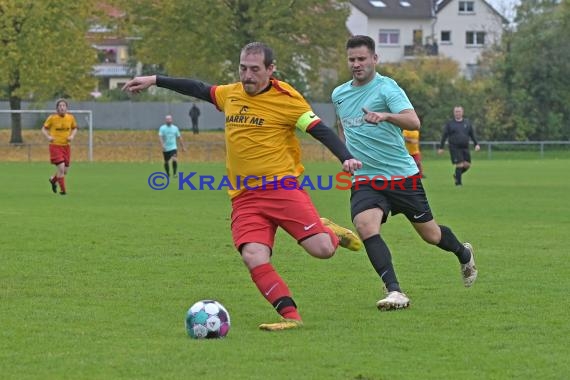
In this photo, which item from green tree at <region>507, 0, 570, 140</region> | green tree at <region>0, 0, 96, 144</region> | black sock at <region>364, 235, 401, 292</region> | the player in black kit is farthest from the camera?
green tree at <region>507, 0, 570, 140</region>

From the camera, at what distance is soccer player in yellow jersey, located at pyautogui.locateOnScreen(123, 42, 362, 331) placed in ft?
26.1

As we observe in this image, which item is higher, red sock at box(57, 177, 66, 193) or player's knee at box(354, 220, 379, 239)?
player's knee at box(354, 220, 379, 239)

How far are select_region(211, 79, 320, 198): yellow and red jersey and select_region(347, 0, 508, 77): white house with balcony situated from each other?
85.4 metres

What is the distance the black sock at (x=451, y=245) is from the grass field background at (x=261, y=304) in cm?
30

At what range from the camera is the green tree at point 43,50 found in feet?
154

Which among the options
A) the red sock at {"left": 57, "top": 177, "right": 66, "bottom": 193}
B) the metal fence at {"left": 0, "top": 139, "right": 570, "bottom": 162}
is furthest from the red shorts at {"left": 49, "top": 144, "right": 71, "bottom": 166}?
the metal fence at {"left": 0, "top": 139, "right": 570, "bottom": 162}

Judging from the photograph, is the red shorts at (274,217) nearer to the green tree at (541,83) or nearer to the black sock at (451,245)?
the black sock at (451,245)

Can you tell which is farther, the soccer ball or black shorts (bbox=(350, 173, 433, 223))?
black shorts (bbox=(350, 173, 433, 223))

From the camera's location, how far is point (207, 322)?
→ 7.30m

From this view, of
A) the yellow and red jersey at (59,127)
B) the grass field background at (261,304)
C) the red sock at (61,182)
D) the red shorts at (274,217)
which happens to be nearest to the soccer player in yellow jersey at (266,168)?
the red shorts at (274,217)

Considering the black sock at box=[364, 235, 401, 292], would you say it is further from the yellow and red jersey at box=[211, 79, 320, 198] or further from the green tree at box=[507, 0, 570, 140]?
the green tree at box=[507, 0, 570, 140]

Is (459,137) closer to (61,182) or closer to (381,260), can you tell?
(61,182)

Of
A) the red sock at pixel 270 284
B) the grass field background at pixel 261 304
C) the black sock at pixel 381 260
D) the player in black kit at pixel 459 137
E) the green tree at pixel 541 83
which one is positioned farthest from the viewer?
the green tree at pixel 541 83

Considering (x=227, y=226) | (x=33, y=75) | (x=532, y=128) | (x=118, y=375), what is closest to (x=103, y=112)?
(x=33, y=75)
